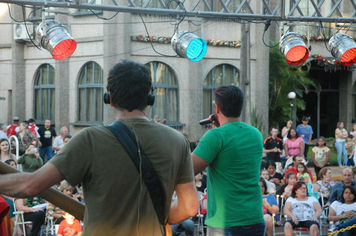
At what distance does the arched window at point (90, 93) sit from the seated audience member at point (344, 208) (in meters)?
12.8

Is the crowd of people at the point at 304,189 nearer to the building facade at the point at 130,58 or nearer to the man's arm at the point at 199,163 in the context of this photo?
the building facade at the point at 130,58

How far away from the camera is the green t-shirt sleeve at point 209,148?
439 cm

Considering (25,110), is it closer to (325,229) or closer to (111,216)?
(325,229)

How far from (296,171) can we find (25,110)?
46.6 ft

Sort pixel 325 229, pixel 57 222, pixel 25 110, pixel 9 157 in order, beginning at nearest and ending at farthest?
pixel 57 222 < pixel 325 229 < pixel 9 157 < pixel 25 110

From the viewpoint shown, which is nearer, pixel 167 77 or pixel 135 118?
pixel 135 118

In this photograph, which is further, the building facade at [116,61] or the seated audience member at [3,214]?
the building facade at [116,61]

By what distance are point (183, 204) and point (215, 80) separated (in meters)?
20.0

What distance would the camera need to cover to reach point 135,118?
3064 mm

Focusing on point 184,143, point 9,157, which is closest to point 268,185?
point 9,157

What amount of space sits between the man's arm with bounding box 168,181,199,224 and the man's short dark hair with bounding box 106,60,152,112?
0.45 metres

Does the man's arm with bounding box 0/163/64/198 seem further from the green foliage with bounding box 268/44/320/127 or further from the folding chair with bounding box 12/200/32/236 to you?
the green foliage with bounding box 268/44/320/127

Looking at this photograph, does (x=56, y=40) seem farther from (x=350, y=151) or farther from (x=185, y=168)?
(x=350, y=151)

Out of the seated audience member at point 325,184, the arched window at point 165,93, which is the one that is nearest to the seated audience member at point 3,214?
the seated audience member at point 325,184
